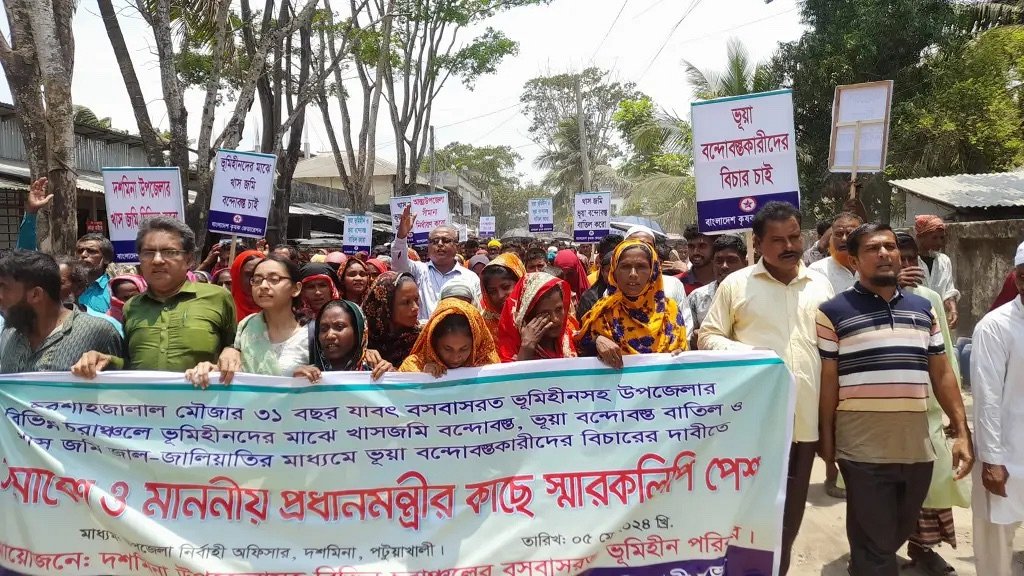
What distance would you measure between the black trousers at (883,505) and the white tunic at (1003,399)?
31 centimetres

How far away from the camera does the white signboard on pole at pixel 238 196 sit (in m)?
7.00

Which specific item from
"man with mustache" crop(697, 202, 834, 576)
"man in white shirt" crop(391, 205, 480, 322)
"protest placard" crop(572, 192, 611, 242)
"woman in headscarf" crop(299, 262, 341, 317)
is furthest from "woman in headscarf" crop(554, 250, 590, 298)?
"protest placard" crop(572, 192, 611, 242)

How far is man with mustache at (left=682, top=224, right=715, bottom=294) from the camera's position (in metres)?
5.34

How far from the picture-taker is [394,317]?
3.75 meters

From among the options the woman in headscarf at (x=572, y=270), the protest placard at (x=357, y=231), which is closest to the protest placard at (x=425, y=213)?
the protest placard at (x=357, y=231)

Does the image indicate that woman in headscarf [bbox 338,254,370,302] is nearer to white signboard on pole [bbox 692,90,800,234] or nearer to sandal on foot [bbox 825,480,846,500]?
white signboard on pole [bbox 692,90,800,234]

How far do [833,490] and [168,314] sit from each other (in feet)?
13.0

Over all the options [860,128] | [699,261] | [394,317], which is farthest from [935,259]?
[394,317]

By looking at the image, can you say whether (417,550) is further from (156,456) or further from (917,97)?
(917,97)

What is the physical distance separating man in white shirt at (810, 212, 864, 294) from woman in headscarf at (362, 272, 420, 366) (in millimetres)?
2288

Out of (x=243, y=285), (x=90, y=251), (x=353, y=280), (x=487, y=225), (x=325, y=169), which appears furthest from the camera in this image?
(x=325, y=169)

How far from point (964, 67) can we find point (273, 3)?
13734 mm

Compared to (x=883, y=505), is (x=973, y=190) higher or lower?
higher

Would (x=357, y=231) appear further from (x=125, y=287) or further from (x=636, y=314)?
(x=636, y=314)
